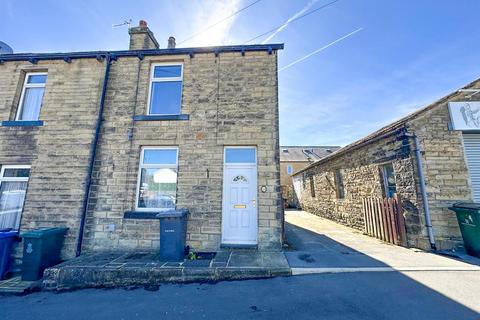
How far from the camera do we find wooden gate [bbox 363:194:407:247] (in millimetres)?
6223

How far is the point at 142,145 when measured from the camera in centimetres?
642

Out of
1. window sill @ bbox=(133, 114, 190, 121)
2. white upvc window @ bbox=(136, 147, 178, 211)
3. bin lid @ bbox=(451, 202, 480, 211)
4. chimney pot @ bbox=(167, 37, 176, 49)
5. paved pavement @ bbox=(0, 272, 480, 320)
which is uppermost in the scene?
chimney pot @ bbox=(167, 37, 176, 49)

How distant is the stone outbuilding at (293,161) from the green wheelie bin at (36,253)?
17.4 m

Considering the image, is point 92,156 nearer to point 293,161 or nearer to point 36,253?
point 36,253

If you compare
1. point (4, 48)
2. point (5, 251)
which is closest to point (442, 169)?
point (5, 251)

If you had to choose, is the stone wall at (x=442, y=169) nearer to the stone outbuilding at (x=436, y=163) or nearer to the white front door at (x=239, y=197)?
the stone outbuilding at (x=436, y=163)

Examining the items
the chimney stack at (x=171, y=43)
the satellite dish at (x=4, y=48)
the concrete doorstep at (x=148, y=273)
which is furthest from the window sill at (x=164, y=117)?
the satellite dish at (x=4, y=48)

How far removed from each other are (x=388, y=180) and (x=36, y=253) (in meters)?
10.5

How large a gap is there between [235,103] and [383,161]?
5592mm

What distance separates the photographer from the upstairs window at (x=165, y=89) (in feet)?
22.5

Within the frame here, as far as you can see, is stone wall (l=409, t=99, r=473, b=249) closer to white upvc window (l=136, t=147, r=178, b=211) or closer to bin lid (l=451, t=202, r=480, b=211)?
bin lid (l=451, t=202, r=480, b=211)

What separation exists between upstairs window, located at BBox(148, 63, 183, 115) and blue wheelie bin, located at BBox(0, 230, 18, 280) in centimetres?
492

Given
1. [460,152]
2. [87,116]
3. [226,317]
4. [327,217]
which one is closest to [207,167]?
[226,317]

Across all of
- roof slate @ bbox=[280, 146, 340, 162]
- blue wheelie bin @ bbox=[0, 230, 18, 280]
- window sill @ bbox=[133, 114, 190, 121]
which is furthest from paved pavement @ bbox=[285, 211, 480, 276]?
roof slate @ bbox=[280, 146, 340, 162]
